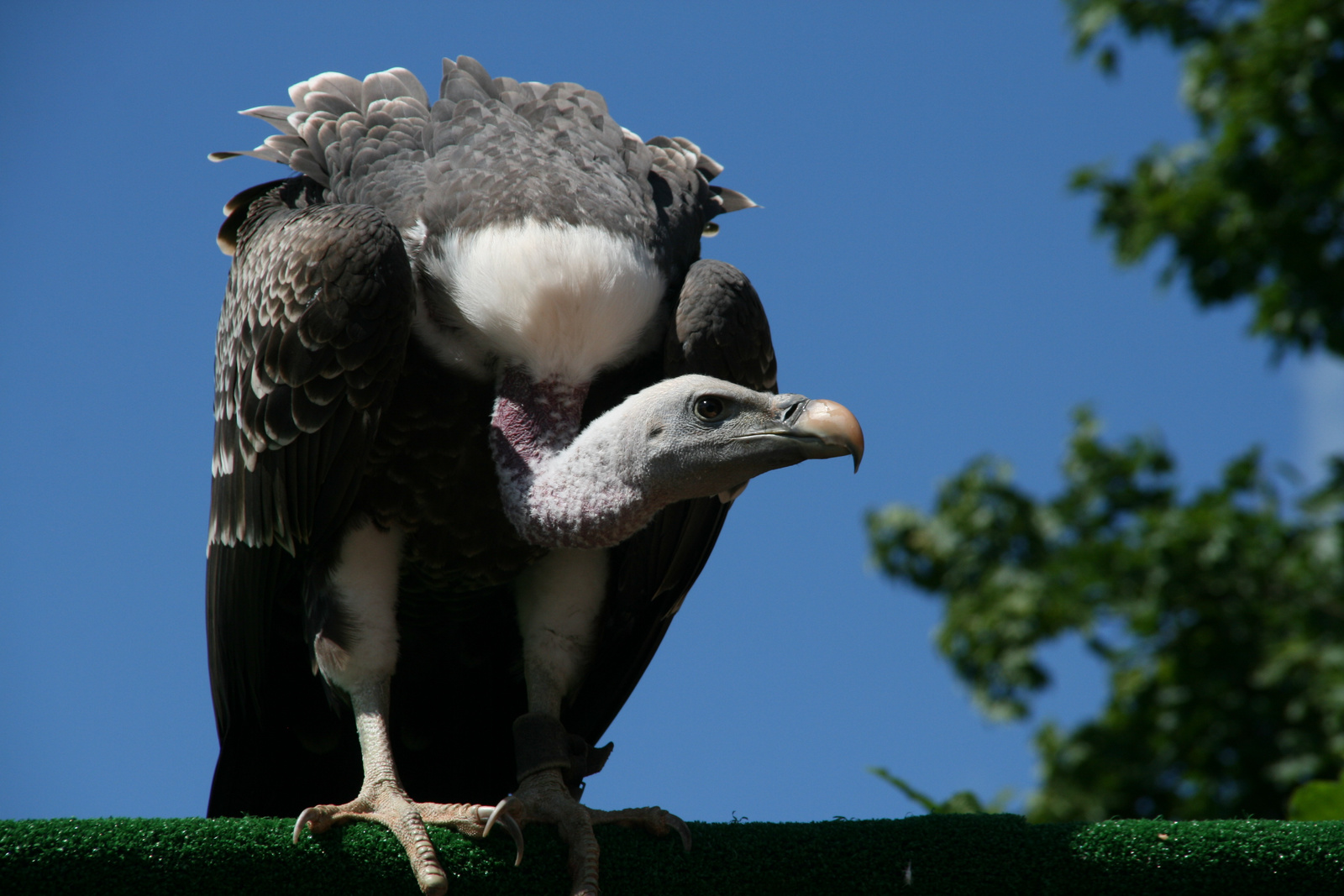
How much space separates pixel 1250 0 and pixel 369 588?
6512 millimetres

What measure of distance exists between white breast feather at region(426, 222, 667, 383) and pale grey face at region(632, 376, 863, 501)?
34cm

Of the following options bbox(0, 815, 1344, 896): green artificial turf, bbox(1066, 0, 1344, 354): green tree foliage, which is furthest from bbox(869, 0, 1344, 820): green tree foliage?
bbox(0, 815, 1344, 896): green artificial turf

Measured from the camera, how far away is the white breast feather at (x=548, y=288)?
3.39 metres

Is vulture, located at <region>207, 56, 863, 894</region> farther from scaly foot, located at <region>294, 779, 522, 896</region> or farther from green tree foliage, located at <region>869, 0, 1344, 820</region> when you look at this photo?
green tree foliage, located at <region>869, 0, 1344, 820</region>

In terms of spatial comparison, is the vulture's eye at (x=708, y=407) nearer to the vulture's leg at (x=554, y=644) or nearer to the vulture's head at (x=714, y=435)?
A: the vulture's head at (x=714, y=435)

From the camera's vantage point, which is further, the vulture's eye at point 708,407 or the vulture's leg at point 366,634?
the vulture's leg at point 366,634

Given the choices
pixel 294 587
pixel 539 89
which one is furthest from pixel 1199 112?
pixel 294 587

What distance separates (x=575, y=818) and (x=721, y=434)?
103cm

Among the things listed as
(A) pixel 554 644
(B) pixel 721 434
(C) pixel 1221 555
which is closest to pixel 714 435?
(B) pixel 721 434

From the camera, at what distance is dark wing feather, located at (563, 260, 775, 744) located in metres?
3.53

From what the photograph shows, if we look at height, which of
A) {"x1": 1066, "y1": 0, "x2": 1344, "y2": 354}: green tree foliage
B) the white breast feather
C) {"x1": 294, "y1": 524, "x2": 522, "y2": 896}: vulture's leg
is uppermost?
{"x1": 1066, "y1": 0, "x2": 1344, "y2": 354}: green tree foliage

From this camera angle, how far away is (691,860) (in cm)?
289

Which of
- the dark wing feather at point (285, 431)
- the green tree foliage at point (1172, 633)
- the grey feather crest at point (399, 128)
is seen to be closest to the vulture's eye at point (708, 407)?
the dark wing feather at point (285, 431)

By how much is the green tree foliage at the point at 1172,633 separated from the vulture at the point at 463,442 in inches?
155
